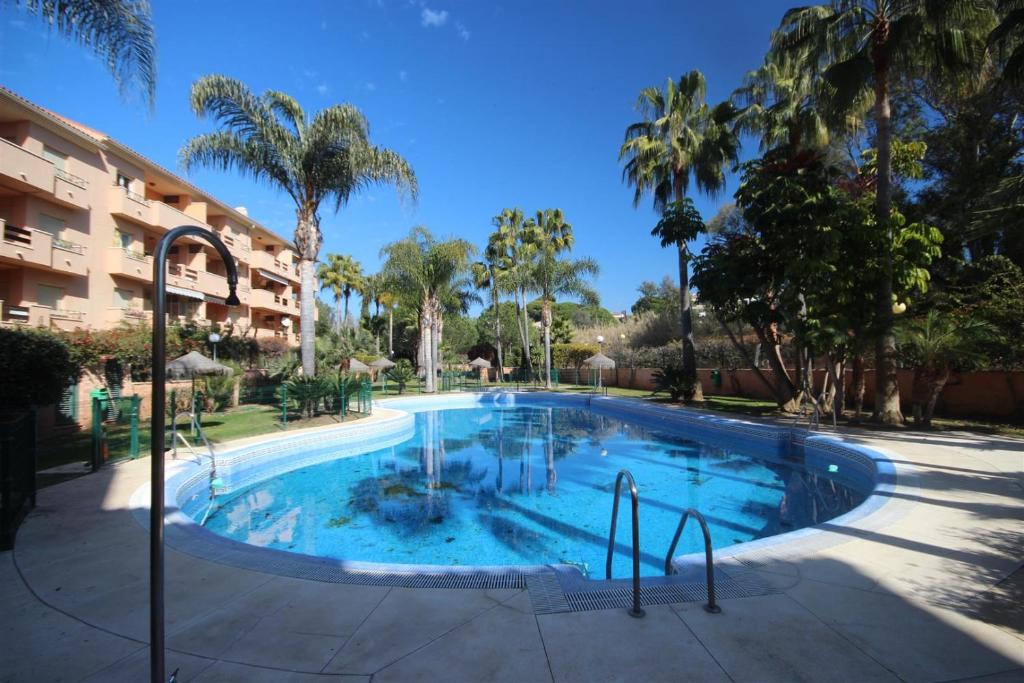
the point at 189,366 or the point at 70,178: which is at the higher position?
the point at 70,178

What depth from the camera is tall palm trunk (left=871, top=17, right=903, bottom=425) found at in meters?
11.3

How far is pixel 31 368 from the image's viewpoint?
10422 millimetres

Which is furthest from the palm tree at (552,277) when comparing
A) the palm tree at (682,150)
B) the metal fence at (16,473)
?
the metal fence at (16,473)

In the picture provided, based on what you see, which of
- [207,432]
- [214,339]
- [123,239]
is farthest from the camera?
[123,239]

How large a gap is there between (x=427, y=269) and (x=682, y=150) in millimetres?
13908

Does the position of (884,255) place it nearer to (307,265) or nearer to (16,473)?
(307,265)

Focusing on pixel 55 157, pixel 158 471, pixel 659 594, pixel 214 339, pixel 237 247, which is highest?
pixel 55 157

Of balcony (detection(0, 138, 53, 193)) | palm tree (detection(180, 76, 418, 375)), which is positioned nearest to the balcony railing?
balcony (detection(0, 138, 53, 193))

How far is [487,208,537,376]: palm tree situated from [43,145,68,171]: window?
19457 mm

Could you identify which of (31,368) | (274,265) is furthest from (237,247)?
(31,368)

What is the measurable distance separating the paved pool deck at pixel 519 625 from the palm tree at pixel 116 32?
614cm

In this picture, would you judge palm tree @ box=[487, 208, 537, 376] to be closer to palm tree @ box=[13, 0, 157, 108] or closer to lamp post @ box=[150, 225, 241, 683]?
palm tree @ box=[13, 0, 157, 108]

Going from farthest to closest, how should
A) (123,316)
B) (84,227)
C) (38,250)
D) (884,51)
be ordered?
1. (123,316)
2. (84,227)
3. (38,250)
4. (884,51)

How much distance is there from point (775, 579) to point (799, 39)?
47.3 ft
